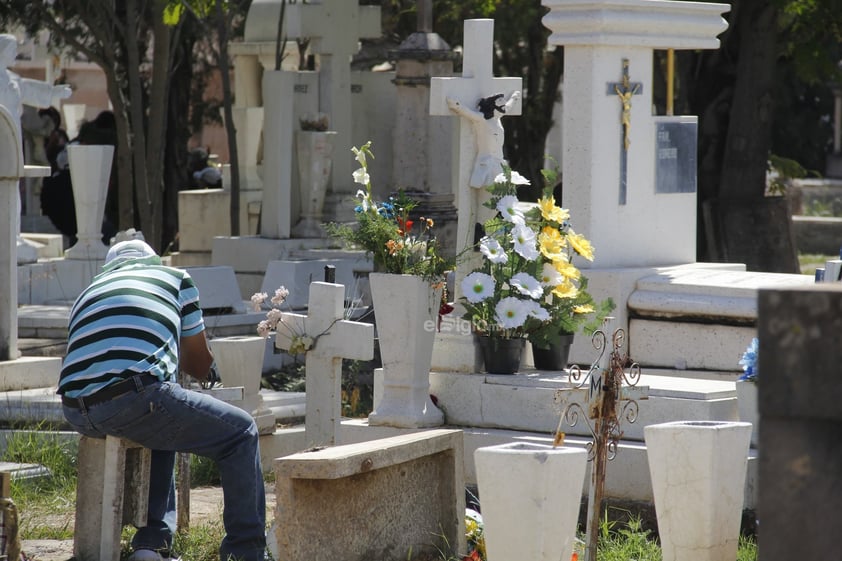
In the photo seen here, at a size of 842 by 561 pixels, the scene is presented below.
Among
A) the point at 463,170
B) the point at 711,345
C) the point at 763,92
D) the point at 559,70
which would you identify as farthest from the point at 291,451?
the point at 559,70

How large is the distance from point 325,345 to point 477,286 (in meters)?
0.76

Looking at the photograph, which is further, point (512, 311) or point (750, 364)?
point (512, 311)

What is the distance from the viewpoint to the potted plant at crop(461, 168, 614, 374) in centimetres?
696

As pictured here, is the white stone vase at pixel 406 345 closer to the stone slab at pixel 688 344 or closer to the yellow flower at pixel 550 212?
the yellow flower at pixel 550 212

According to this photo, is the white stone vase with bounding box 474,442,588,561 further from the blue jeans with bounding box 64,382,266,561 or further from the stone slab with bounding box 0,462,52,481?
the stone slab with bounding box 0,462,52,481

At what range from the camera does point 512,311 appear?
6973 mm

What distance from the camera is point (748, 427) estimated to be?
536 centimetres

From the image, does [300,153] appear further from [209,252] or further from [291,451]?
[291,451]

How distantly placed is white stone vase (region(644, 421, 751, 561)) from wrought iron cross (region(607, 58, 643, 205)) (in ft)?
10.7

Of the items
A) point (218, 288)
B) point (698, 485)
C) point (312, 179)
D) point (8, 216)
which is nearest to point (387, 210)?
point (698, 485)

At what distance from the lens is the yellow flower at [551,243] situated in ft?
23.0

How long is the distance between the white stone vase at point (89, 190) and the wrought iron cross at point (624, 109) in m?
4.77

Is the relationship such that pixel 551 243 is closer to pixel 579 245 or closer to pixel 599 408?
pixel 579 245

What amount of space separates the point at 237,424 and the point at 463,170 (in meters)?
2.55
